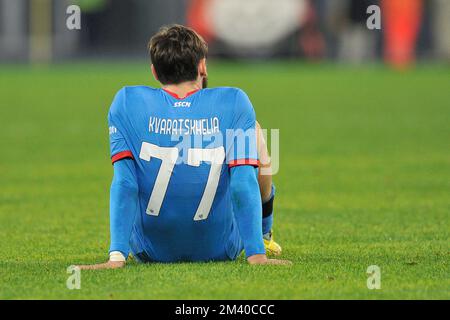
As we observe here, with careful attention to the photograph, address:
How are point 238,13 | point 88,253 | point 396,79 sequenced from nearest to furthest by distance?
point 88,253
point 396,79
point 238,13

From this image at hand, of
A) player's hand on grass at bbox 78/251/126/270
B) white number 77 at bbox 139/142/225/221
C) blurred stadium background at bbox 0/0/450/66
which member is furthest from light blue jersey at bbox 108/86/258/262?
blurred stadium background at bbox 0/0/450/66

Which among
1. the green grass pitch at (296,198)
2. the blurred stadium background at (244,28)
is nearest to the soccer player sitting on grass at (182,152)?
the green grass pitch at (296,198)

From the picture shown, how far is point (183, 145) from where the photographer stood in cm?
621

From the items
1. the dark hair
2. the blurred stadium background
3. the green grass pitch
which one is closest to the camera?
the green grass pitch

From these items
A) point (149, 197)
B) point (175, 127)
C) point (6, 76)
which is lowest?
point (6, 76)

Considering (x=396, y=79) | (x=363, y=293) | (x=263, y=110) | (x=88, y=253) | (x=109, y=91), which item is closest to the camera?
(x=363, y=293)

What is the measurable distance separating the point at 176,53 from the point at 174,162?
57 cm

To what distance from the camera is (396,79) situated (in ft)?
92.6

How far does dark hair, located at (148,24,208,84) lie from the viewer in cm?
614

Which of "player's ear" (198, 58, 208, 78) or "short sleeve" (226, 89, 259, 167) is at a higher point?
"player's ear" (198, 58, 208, 78)

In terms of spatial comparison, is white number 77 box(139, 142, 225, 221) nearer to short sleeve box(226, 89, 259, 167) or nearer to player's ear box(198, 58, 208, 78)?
short sleeve box(226, 89, 259, 167)

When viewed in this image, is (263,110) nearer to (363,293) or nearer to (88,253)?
(88,253)
